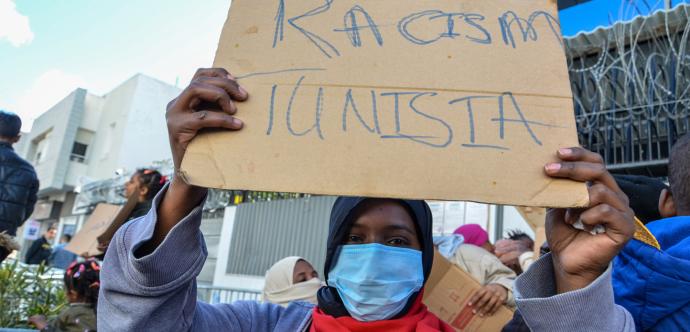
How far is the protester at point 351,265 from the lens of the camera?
1.06 meters

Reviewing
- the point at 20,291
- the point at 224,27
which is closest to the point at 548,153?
the point at 224,27

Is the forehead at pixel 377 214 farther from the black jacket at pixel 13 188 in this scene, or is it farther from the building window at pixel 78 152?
the building window at pixel 78 152

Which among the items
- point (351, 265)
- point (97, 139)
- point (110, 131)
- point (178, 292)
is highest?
point (110, 131)

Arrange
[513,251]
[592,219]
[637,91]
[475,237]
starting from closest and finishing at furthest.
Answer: [592,219] < [513,251] < [475,237] < [637,91]

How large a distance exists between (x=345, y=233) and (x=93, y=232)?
3.40 metres

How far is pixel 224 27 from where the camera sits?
1.28 m

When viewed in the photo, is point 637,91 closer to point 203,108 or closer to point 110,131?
point 203,108

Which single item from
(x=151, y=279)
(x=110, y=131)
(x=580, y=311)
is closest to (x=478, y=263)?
(x=580, y=311)

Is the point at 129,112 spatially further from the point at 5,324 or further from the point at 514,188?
the point at 514,188

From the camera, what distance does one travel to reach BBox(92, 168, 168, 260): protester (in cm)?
348

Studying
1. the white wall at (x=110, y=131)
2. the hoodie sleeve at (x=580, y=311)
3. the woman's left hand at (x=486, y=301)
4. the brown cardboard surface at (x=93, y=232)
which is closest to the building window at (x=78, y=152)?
the white wall at (x=110, y=131)

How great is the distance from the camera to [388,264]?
1.47 metres

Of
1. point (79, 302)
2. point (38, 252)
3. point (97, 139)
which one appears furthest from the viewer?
point (97, 139)

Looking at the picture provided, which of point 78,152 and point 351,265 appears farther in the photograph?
point 78,152
